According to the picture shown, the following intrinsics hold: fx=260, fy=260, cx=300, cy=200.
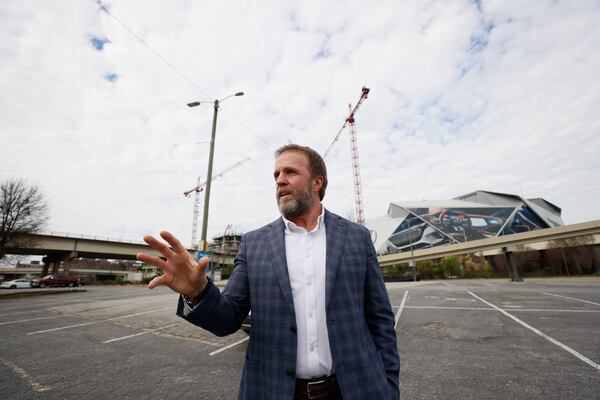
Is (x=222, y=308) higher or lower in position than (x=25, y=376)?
higher

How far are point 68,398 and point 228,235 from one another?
13122 cm

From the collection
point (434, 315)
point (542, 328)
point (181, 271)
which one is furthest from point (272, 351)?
point (434, 315)

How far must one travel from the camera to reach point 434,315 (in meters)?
9.56

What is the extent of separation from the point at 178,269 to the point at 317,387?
3.54 feet

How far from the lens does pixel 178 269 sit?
143cm

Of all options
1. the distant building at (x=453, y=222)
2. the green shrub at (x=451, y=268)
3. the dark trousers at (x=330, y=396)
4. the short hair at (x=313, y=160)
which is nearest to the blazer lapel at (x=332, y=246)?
the short hair at (x=313, y=160)

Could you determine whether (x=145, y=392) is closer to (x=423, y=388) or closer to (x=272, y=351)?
(x=272, y=351)

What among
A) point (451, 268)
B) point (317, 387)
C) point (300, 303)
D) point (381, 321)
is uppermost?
point (300, 303)

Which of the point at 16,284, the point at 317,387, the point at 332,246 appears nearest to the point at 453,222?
the point at 332,246

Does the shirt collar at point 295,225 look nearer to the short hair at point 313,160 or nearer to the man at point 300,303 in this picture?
the man at point 300,303

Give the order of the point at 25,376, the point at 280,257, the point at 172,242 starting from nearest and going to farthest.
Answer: the point at 172,242 < the point at 280,257 < the point at 25,376

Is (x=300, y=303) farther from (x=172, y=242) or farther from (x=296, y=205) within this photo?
(x=172, y=242)

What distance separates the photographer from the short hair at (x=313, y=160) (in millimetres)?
2314

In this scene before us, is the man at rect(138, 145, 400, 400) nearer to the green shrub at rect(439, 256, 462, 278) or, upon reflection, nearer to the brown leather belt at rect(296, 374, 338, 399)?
the brown leather belt at rect(296, 374, 338, 399)
